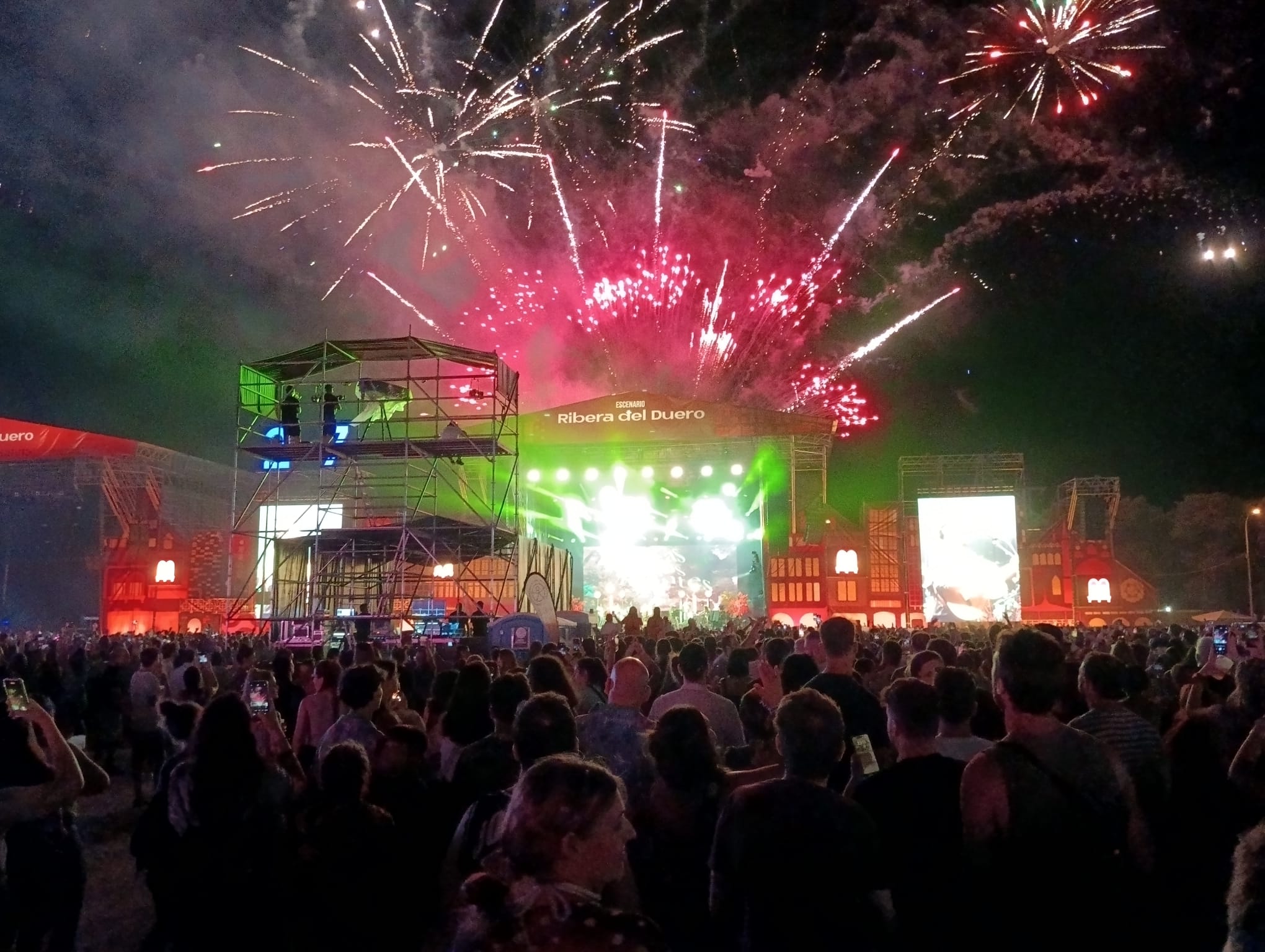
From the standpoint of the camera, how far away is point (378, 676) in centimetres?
541

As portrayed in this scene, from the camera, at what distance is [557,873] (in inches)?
75.3

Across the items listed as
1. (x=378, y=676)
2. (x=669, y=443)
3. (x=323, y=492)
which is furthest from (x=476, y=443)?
(x=669, y=443)

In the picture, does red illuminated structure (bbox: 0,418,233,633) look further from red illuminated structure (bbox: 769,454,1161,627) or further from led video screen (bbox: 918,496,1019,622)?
led video screen (bbox: 918,496,1019,622)

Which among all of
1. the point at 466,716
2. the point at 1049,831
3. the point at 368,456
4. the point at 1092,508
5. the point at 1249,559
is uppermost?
the point at 1092,508

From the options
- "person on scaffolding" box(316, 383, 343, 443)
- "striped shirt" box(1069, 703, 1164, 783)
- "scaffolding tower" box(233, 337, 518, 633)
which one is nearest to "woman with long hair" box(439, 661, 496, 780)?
"striped shirt" box(1069, 703, 1164, 783)

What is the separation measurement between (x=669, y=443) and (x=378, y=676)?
34.3 metres

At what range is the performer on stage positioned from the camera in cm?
1864

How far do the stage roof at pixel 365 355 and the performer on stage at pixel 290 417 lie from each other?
2.09ft

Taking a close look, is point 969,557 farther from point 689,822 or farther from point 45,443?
point 45,443

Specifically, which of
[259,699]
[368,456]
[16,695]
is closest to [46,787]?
[16,695]

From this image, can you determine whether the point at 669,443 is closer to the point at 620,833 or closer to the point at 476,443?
the point at 476,443

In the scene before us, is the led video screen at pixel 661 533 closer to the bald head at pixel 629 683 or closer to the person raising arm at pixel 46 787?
the bald head at pixel 629 683

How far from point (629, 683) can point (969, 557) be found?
35.3 m

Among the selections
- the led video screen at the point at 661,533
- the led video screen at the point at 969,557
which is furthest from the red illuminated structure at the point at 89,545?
the led video screen at the point at 969,557
